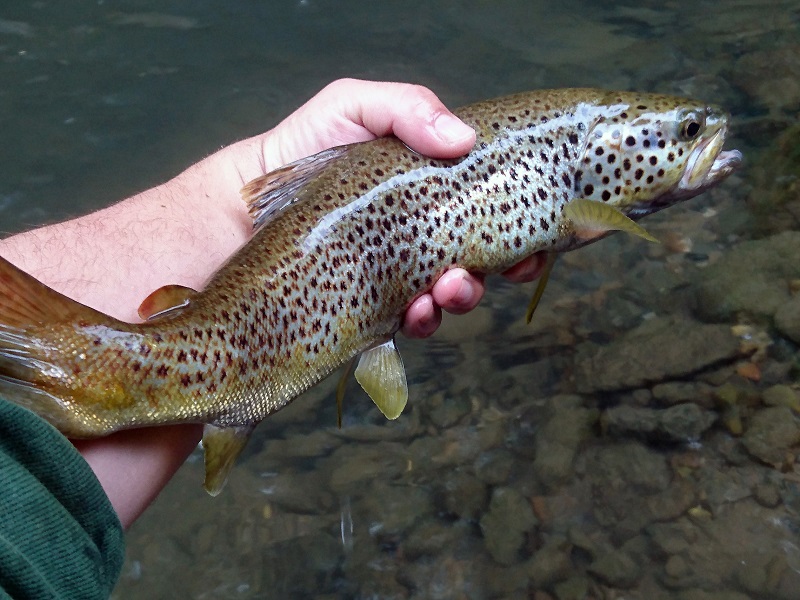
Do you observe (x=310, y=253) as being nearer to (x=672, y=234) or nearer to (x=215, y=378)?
(x=215, y=378)

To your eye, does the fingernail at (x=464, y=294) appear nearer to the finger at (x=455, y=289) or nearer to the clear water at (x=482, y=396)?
the finger at (x=455, y=289)

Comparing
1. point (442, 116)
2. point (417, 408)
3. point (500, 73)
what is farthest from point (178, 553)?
point (500, 73)

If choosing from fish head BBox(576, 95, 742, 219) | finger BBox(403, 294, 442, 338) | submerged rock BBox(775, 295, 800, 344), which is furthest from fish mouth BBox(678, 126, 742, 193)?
submerged rock BBox(775, 295, 800, 344)

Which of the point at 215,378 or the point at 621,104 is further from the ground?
the point at 621,104

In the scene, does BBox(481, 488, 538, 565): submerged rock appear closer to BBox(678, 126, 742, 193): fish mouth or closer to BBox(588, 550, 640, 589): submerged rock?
BBox(588, 550, 640, 589): submerged rock

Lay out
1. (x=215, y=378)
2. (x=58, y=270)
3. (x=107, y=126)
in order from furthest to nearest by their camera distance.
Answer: (x=107, y=126) → (x=58, y=270) → (x=215, y=378)

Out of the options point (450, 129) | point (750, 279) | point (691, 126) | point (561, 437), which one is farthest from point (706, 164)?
point (750, 279)
